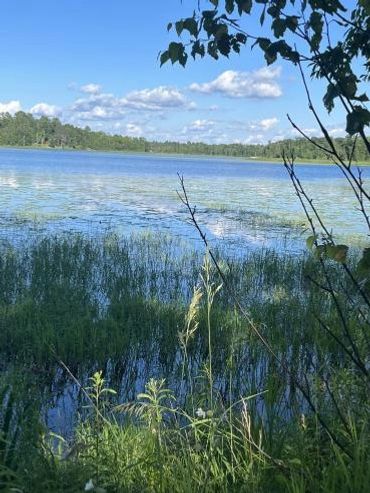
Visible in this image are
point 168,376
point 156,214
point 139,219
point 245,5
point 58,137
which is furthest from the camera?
point 58,137

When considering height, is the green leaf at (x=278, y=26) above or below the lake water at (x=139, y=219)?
above

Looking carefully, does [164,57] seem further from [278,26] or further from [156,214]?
[156,214]

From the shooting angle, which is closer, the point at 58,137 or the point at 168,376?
the point at 168,376

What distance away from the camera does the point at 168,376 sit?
254 inches

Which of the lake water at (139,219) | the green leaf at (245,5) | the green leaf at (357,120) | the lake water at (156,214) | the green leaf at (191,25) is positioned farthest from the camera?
the lake water at (156,214)

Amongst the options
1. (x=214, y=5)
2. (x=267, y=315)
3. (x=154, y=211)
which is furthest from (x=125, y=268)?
(x=154, y=211)

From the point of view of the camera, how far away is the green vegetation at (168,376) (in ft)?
9.61

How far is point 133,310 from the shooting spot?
807 centimetres

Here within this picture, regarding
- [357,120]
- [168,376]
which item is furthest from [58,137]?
[357,120]

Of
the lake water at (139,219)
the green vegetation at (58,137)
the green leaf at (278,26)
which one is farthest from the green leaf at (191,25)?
the green vegetation at (58,137)

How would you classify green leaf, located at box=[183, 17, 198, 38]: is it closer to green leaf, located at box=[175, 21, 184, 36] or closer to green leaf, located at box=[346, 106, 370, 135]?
green leaf, located at box=[175, 21, 184, 36]

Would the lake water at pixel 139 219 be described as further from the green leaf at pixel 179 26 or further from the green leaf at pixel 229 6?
the green leaf at pixel 229 6

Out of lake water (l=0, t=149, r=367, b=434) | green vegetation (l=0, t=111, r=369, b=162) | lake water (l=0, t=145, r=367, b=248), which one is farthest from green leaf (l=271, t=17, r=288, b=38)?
green vegetation (l=0, t=111, r=369, b=162)

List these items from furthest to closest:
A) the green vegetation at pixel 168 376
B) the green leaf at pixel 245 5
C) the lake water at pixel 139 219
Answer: the lake water at pixel 139 219 → the green vegetation at pixel 168 376 → the green leaf at pixel 245 5
